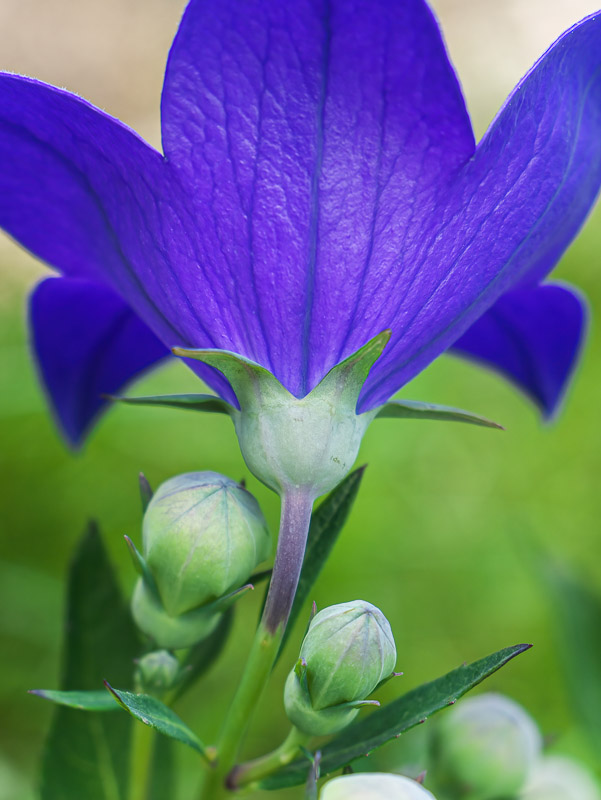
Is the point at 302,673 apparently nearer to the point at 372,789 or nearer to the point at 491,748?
the point at 372,789

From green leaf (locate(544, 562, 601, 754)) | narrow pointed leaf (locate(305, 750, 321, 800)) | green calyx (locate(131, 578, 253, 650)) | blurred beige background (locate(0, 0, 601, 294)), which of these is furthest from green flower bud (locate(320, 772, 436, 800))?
blurred beige background (locate(0, 0, 601, 294))

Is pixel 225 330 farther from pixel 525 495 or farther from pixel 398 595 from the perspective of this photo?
pixel 525 495

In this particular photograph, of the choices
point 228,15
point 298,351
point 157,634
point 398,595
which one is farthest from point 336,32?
point 398,595

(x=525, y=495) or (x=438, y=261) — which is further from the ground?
(x=438, y=261)

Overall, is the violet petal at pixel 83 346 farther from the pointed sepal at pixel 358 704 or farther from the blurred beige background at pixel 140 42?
the blurred beige background at pixel 140 42

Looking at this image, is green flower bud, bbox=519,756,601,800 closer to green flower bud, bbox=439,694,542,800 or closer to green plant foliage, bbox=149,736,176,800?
green flower bud, bbox=439,694,542,800

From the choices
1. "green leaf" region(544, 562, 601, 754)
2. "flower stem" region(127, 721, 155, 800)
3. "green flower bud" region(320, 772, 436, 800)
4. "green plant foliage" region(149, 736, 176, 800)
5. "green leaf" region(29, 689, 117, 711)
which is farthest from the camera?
"green leaf" region(544, 562, 601, 754)
